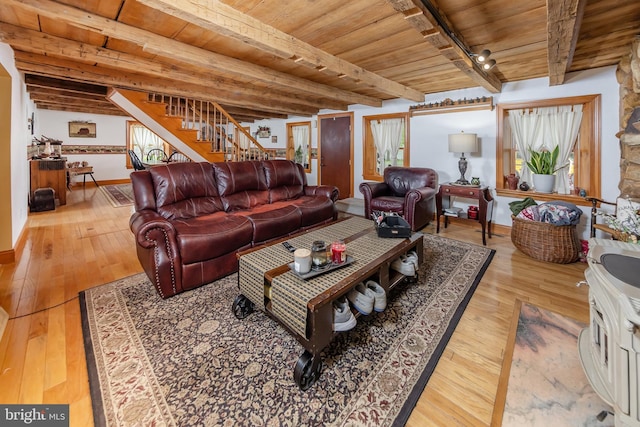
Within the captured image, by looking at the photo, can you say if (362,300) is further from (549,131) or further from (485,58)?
(549,131)

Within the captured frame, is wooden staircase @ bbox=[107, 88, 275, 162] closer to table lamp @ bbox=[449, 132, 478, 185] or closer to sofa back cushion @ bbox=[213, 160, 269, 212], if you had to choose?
sofa back cushion @ bbox=[213, 160, 269, 212]

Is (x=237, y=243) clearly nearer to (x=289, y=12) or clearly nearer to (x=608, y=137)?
(x=289, y=12)

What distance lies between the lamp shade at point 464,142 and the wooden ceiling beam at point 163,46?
2.02m

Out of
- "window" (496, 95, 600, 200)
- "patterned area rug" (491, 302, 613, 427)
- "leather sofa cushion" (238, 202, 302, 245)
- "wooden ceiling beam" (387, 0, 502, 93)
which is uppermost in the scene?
"wooden ceiling beam" (387, 0, 502, 93)

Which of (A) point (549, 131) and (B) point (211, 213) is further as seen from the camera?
(A) point (549, 131)

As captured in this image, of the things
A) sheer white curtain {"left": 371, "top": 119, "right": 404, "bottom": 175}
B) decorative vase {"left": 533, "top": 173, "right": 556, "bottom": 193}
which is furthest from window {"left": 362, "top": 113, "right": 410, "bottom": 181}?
decorative vase {"left": 533, "top": 173, "right": 556, "bottom": 193}

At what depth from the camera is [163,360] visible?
63.1 inches

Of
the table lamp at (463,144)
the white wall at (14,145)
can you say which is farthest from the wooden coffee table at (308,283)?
the white wall at (14,145)

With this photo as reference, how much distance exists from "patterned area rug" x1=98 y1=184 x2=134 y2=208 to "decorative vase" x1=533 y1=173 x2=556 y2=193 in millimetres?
7230

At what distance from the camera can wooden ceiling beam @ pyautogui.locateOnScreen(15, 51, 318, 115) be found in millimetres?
3201

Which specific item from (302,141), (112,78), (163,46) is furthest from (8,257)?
(302,141)

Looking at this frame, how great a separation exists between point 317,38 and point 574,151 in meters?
3.69

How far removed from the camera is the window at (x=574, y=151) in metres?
3.43

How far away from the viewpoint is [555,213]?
3.00 m
